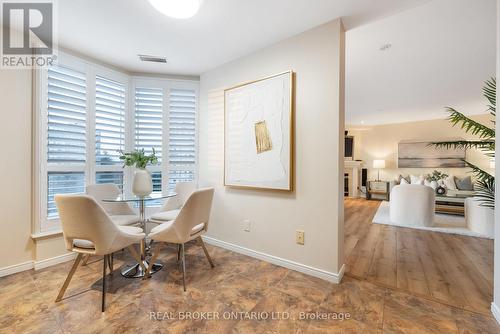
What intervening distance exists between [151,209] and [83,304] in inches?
59.5

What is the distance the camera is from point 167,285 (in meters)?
1.95

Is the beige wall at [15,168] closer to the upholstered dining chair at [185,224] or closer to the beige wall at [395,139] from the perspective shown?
the upholstered dining chair at [185,224]

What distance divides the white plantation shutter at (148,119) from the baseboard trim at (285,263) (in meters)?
1.53

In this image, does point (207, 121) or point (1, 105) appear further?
point (207, 121)

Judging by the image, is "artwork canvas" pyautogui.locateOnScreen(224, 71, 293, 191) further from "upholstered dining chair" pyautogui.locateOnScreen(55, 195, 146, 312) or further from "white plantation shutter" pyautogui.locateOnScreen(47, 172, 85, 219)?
"white plantation shutter" pyautogui.locateOnScreen(47, 172, 85, 219)

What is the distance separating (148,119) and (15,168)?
1.47 metres

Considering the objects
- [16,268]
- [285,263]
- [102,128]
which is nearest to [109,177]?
[102,128]

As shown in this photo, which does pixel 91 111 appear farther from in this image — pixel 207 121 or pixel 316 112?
pixel 316 112

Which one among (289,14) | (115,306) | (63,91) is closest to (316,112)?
(289,14)

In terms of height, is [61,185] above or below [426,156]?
below

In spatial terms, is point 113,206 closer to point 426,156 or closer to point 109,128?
point 109,128

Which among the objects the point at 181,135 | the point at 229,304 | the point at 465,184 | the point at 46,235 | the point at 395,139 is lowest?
the point at 229,304

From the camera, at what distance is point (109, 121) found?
284cm

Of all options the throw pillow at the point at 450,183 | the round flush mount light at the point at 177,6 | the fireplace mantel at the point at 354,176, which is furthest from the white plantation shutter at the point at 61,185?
the throw pillow at the point at 450,183
